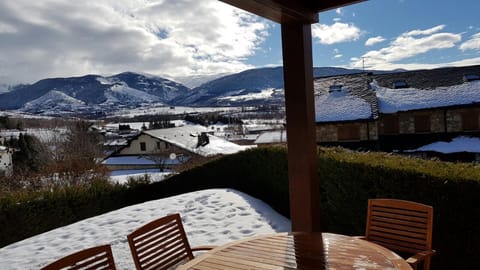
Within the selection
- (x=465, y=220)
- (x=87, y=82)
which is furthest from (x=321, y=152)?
(x=87, y=82)

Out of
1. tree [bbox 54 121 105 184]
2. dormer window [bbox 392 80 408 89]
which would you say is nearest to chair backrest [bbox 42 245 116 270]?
tree [bbox 54 121 105 184]

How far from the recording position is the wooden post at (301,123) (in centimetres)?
256

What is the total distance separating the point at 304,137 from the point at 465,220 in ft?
4.55

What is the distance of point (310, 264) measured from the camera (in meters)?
1.63

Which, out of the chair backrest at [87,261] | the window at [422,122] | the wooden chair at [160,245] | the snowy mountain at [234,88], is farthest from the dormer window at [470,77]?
the snowy mountain at [234,88]

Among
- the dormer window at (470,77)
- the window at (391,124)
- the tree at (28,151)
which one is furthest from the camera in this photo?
the tree at (28,151)

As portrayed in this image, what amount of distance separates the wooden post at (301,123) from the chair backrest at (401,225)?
56 cm

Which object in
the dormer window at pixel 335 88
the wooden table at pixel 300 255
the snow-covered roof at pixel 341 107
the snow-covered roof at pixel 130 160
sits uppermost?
the dormer window at pixel 335 88

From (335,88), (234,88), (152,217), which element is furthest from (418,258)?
(234,88)

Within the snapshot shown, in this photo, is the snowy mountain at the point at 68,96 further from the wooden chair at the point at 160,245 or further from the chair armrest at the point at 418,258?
the chair armrest at the point at 418,258

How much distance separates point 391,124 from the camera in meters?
13.4

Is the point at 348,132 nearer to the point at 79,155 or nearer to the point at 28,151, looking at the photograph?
the point at 79,155

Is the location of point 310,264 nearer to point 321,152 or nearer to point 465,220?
point 465,220

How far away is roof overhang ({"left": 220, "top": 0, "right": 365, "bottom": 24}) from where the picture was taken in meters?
2.09
